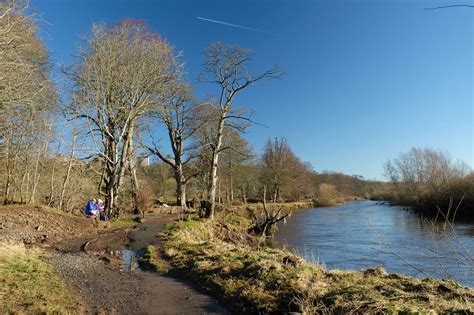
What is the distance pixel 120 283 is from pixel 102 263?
238 cm

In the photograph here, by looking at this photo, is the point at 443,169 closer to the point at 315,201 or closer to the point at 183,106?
the point at 315,201

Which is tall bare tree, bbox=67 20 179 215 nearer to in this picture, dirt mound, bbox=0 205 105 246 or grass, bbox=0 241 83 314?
dirt mound, bbox=0 205 105 246

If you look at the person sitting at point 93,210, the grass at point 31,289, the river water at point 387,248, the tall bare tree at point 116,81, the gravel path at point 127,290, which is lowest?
the river water at point 387,248

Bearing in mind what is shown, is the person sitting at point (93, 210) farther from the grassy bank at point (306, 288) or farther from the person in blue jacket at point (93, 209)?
the grassy bank at point (306, 288)

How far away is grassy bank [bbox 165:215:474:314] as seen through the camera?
5.98 meters

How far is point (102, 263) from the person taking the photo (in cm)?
1062

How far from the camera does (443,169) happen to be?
49.6 metres

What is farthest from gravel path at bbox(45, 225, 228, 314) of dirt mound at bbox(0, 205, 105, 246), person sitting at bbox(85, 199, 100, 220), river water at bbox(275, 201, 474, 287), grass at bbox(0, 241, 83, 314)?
person sitting at bbox(85, 199, 100, 220)

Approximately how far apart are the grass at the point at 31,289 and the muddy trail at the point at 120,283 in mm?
306

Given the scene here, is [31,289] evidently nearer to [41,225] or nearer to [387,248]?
[41,225]

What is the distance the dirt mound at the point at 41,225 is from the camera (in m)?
14.1

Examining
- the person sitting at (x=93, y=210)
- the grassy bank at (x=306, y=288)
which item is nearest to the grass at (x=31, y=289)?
the grassy bank at (x=306, y=288)

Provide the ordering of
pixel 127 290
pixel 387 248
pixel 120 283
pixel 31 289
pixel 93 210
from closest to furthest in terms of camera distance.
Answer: pixel 31 289, pixel 127 290, pixel 120 283, pixel 387 248, pixel 93 210

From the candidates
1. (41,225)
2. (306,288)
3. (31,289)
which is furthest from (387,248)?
(41,225)
